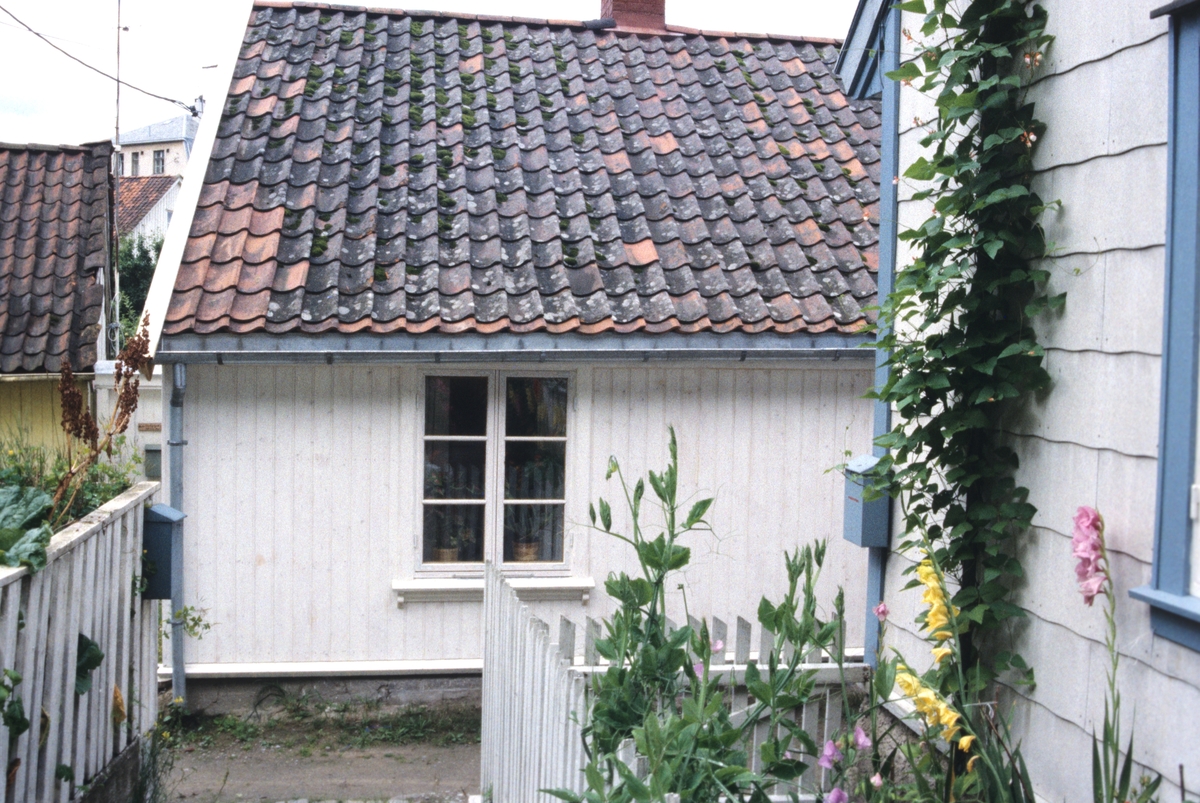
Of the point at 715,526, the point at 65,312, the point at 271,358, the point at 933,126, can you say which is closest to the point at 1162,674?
the point at 933,126

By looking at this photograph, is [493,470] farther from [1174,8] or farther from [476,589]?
[1174,8]

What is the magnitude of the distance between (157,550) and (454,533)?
7.95 feet

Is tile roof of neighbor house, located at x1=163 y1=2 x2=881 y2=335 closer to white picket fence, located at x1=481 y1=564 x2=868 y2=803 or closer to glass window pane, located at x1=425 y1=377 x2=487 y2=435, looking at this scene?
glass window pane, located at x1=425 y1=377 x2=487 y2=435

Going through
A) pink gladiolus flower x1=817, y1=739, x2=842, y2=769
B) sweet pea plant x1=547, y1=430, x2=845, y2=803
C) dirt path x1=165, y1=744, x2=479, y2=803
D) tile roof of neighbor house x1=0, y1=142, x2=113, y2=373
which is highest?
tile roof of neighbor house x1=0, y1=142, x2=113, y2=373

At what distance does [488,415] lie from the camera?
7.27 metres

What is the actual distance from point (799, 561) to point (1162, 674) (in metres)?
0.94

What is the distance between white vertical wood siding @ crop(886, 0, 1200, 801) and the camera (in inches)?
113

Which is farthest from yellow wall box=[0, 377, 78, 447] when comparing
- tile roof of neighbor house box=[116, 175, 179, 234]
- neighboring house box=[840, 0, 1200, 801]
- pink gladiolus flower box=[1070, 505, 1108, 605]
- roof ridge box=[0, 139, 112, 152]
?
tile roof of neighbor house box=[116, 175, 179, 234]

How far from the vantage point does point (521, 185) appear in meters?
8.02

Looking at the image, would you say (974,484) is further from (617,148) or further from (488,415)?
(617,148)

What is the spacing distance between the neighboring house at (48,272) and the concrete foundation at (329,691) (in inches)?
133

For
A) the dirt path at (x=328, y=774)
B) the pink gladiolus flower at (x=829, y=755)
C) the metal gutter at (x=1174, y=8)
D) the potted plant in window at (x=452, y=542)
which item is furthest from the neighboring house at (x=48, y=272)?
the metal gutter at (x=1174, y=8)

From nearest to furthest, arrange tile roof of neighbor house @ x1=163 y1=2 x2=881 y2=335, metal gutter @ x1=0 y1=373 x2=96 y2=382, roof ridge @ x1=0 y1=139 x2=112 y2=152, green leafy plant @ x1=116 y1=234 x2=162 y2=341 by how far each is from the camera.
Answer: tile roof of neighbor house @ x1=163 y1=2 x2=881 y2=335
metal gutter @ x1=0 y1=373 x2=96 y2=382
roof ridge @ x1=0 y1=139 x2=112 y2=152
green leafy plant @ x1=116 y1=234 x2=162 y2=341

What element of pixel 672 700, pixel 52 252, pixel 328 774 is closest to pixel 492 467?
pixel 328 774
